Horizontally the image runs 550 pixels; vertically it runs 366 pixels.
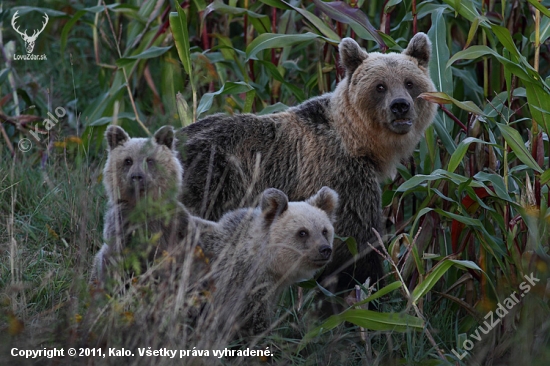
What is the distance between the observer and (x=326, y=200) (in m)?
4.95

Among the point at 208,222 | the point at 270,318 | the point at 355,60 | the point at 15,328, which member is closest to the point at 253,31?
the point at 355,60

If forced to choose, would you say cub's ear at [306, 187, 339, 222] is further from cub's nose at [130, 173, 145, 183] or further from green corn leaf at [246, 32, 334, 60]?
green corn leaf at [246, 32, 334, 60]

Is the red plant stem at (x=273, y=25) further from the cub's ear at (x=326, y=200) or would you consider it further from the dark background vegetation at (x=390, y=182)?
the cub's ear at (x=326, y=200)

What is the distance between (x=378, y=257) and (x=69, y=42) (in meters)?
5.32

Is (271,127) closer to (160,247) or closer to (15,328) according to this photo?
(160,247)

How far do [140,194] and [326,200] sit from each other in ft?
3.68

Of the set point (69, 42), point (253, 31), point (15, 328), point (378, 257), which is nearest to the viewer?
point (15, 328)

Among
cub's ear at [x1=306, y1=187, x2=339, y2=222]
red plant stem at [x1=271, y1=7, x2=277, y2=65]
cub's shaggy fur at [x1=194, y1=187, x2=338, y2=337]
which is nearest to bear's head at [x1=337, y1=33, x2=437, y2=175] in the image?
cub's ear at [x1=306, y1=187, x2=339, y2=222]

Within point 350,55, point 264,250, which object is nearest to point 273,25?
point 350,55

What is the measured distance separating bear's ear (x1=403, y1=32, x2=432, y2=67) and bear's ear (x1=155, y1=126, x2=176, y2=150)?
1.76 m

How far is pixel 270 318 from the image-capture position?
4613mm

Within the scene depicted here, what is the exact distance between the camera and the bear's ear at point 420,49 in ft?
17.9

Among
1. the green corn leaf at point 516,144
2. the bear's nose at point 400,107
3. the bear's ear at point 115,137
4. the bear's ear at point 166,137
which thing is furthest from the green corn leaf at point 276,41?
the green corn leaf at point 516,144

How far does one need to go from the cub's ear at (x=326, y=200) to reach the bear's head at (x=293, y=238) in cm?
15
